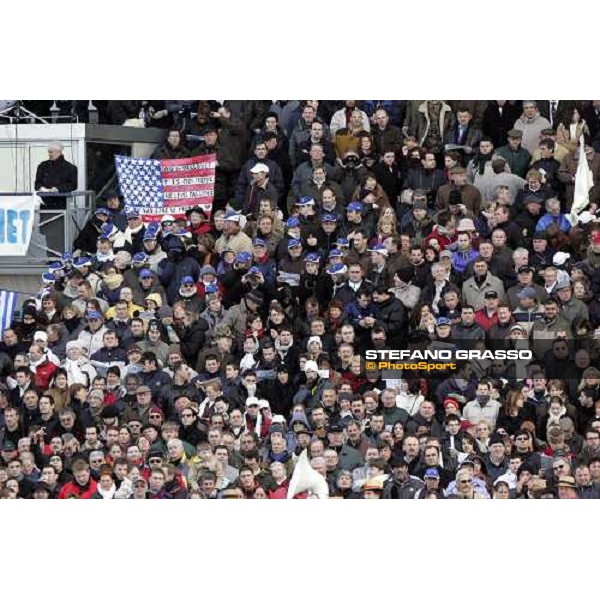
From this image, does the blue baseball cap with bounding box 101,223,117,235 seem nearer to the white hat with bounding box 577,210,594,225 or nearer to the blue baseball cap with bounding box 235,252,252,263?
the blue baseball cap with bounding box 235,252,252,263

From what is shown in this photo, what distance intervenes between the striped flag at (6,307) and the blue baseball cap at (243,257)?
91.1 inches

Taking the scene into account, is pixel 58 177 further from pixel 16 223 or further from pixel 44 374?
pixel 44 374

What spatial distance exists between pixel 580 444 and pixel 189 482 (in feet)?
12.7

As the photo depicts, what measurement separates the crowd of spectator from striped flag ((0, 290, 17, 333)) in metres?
0.13

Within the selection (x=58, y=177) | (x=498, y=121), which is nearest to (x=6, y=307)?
(x=58, y=177)

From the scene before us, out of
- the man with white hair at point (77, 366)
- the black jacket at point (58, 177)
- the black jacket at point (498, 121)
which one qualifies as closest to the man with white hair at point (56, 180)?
the black jacket at point (58, 177)

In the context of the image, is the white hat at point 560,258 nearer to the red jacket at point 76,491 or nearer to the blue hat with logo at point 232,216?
the blue hat with logo at point 232,216

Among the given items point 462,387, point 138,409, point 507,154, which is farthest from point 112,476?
point 507,154

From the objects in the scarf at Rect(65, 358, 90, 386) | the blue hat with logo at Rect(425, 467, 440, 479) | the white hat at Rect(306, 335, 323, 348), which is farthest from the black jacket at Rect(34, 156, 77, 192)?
the blue hat with logo at Rect(425, 467, 440, 479)

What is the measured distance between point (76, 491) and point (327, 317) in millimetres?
3047

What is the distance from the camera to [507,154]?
795 inches

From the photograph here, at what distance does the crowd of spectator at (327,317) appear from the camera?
1950 centimetres

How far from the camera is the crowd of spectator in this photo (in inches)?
768

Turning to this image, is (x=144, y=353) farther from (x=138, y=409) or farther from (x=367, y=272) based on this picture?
(x=367, y=272)
